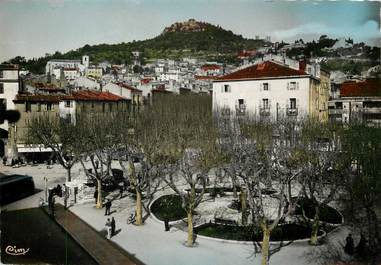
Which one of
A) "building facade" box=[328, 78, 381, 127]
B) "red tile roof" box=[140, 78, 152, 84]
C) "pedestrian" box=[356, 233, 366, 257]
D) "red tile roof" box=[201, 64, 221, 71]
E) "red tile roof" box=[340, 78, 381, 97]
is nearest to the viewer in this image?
"pedestrian" box=[356, 233, 366, 257]

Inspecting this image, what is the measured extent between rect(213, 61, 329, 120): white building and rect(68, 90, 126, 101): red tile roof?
3666 millimetres

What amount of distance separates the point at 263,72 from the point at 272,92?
2.99 feet

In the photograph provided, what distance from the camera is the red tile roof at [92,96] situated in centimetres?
1448

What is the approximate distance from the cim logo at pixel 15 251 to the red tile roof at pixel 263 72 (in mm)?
7676

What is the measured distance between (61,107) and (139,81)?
2914 mm

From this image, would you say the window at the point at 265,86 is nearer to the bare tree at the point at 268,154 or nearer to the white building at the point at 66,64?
the bare tree at the point at 268,154

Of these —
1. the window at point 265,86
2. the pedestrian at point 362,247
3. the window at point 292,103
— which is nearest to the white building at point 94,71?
the window at point 265,86

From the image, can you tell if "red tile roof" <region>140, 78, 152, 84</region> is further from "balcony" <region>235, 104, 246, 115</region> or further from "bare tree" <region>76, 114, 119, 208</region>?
"balcony" <region>235, 104, 246, 115</region>

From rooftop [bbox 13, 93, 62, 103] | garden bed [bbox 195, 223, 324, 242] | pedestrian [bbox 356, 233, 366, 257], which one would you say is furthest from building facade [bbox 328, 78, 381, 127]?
rooftop [bbox 13, 93, 62, 103]

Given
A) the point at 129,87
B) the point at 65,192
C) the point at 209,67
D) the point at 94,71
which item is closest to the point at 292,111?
the point at 209,67

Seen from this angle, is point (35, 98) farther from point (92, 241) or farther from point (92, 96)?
point (92, 241)

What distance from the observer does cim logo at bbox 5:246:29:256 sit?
11617 mm

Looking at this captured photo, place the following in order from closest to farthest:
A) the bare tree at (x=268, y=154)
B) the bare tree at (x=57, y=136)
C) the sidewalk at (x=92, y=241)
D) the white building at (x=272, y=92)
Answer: the sidewalk at (x=92, y=241)
the bare tree at (x=268, y=154)
the white building at (x=272, y=92)
the bare tree at (x=57, y=136)

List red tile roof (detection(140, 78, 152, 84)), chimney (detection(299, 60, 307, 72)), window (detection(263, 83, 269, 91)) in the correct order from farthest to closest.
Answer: red tile roof (detection(140, 78, 152, 84)) → window (detection(263, 83, 269, 91)) → chimney (detection(299, 60, 307, 72))
